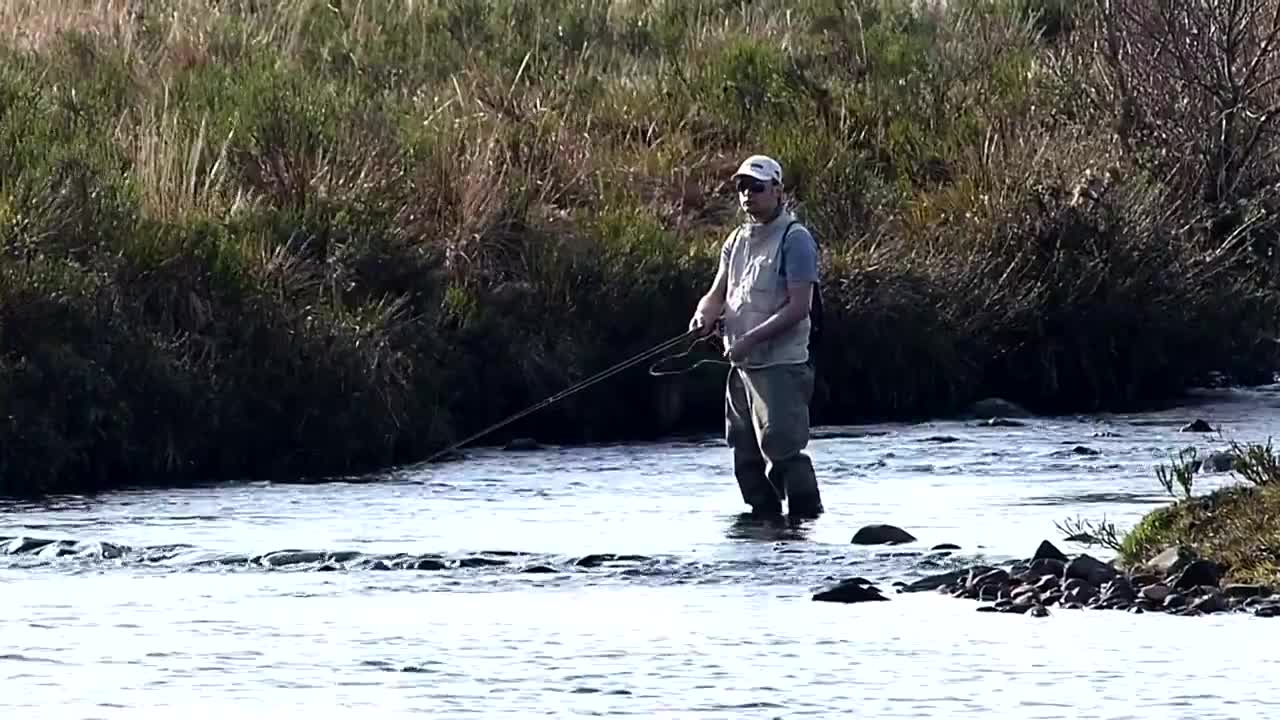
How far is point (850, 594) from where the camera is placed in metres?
11.2

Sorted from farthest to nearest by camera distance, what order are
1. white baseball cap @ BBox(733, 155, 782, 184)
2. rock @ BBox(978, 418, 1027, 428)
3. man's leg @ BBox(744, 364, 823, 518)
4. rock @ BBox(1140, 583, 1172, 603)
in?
1. rock @ BBox(978, 418, 1027, 428)
2. man's leg @ BBox(744, 364, 823, 518)
3. white baseball cap @ BBox(733, 155, 782, 184)
4. rock @ BBox(1140, 583, 1172, 603)

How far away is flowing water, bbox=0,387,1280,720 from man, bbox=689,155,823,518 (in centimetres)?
33

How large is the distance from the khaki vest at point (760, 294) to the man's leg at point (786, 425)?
68 mm

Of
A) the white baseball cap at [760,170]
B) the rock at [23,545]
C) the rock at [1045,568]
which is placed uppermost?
the white baseball cap at [760,170]

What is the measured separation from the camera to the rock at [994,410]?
18188 mm

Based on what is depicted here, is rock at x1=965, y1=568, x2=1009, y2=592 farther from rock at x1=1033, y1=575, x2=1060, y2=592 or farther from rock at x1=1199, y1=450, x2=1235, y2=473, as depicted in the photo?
rock at x1=1199, y1=450, x2=1235, y2=473

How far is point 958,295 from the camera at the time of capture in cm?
1850

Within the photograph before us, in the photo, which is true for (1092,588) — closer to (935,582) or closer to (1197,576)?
(1197,576)

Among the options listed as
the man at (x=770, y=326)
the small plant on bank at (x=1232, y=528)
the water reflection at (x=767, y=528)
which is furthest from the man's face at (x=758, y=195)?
the small plant on bank at (x=1232, y=528)

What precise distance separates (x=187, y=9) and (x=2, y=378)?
10.1 metres

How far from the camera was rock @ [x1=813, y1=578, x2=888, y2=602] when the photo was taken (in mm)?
11164

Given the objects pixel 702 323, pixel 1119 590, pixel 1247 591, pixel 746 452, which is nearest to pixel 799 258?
pixel 702 323

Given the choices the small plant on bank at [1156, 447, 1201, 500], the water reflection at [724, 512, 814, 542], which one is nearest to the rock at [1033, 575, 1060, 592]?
the small plant on bank at [1156, 447, 1201, 500]

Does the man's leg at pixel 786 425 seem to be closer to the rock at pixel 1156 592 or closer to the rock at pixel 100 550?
the rock at pixel 1156 592
